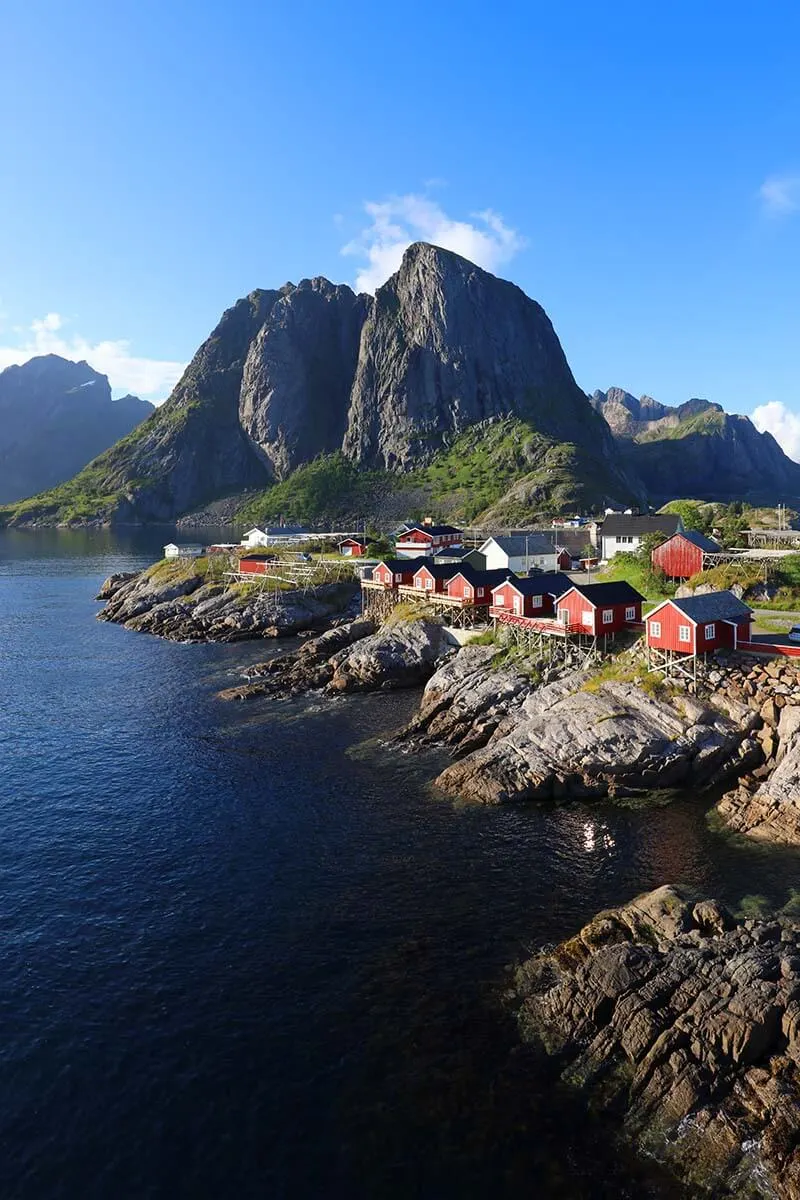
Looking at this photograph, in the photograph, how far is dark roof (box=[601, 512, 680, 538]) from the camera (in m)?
104

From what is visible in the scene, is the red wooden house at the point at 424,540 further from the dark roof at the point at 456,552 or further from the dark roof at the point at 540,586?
the dark roof at the point at 540,586

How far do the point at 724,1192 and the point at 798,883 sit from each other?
16.7 metres

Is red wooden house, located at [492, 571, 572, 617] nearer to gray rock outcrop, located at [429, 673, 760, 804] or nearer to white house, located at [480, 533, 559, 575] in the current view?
gray rock outcrop, located at [429, 673, 760, 804]

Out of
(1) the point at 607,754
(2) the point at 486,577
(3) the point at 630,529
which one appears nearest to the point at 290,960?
(1) the point at 607,754

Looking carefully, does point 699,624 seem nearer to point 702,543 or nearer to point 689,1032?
point 689,1032

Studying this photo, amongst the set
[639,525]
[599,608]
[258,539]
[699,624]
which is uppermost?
[639,525]

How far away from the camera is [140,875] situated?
3531 centimetres

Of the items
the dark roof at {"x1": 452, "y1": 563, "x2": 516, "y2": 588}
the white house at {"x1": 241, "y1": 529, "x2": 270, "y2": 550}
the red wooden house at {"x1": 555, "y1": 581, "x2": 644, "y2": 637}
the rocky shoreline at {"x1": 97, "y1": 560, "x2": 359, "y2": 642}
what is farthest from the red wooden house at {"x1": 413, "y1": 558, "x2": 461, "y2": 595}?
the white house at {"x1": 241, "y1": 529, "x2": 270, "y2": 550}

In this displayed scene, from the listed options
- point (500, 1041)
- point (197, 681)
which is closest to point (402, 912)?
point (500, 1041)

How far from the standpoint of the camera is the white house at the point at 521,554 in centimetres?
9594

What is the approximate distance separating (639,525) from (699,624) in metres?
59.4

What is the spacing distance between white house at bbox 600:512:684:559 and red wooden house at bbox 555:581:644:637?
1755 inches

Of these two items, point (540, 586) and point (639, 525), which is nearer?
point (540, 586)

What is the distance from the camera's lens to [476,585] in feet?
242
